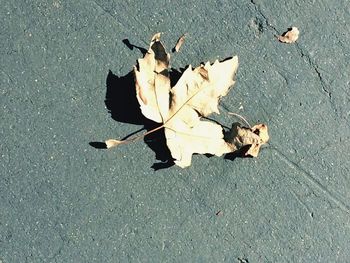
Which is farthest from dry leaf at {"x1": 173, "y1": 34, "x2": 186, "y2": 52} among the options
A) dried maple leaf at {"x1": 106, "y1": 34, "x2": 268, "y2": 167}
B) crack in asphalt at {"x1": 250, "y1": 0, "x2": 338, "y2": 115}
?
crack in asphalt at {"x1": 250, "y1": 0, "x2": 338, "y2": 115}

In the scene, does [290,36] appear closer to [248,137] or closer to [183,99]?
[248,137]

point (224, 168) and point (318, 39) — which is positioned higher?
point (318, 39)

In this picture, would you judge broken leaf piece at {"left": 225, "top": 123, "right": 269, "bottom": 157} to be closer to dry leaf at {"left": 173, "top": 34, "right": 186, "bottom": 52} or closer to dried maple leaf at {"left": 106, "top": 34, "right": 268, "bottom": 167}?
dried maple leaf at {"left": 106, "top": 34, "right": 268, "bottom": 167}

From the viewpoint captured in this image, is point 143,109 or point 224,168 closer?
point 143,109

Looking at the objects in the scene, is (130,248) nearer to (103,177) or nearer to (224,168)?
(103,177)

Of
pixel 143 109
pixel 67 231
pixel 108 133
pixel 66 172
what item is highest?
pixel 143 109

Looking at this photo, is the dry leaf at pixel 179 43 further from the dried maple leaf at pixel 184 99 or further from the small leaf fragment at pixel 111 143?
the small leaf fragment at pixel 111 143

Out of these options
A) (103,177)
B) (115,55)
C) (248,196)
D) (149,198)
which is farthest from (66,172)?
(248,196)
